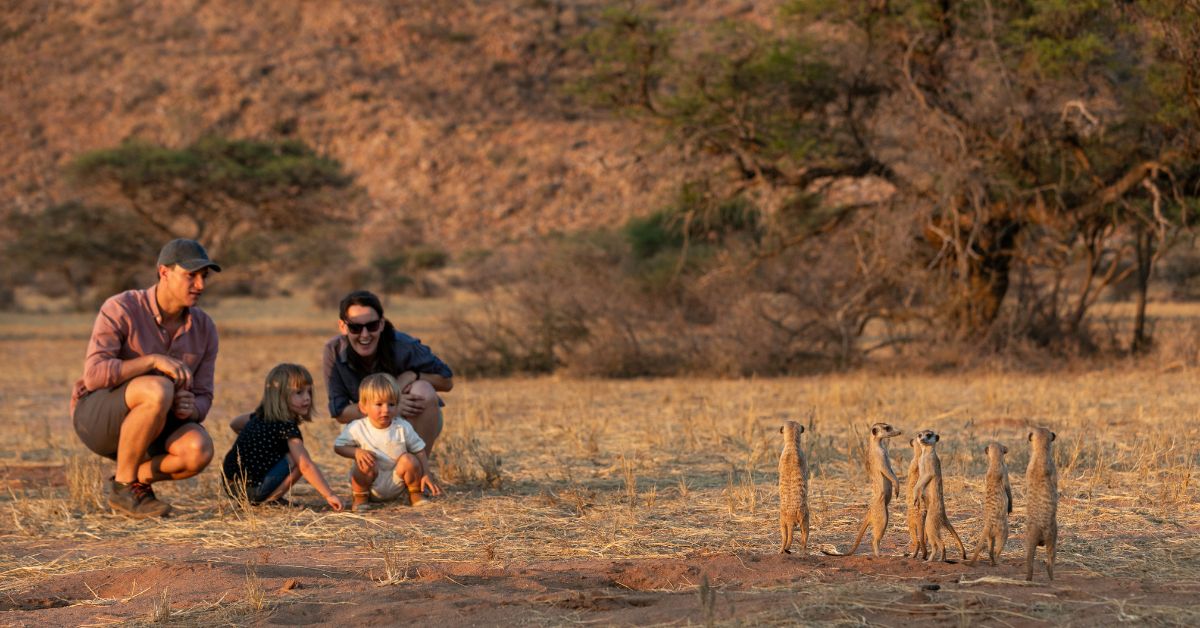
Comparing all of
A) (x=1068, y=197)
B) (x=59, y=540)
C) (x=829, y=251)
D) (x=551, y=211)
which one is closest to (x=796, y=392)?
(x=829, y=251)

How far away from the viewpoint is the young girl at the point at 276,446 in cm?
A: 684

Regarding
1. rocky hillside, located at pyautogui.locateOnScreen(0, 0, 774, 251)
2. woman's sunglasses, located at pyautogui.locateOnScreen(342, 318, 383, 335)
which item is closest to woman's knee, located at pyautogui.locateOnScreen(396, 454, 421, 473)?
woman's sunglasses, located at pyautogui.locateOnScreen(342, 318, 383, 335)

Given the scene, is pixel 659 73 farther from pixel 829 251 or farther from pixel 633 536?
pixel 633 536

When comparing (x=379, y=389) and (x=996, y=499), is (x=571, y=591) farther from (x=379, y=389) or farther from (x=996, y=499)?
(x=379, y=389)

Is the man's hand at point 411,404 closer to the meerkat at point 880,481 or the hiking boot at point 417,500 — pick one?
the hiking boot at point 417,500

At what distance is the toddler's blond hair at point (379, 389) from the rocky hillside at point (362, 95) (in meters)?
38.7

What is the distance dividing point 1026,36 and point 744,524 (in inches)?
345

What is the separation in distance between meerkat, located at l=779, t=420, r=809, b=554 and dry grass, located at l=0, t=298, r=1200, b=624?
32cm

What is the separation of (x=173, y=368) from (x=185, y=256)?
1.90ft

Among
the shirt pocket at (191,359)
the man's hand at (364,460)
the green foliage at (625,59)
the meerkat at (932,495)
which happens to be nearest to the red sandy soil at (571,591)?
the meerkat at (932,495)

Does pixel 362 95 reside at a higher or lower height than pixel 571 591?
higher

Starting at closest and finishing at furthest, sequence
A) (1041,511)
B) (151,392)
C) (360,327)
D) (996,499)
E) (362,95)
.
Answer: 1. (1041,511)
2. (996,499)
3. (151,392)
4. (360,327)
5. (362,95)

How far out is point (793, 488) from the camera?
5270 mm

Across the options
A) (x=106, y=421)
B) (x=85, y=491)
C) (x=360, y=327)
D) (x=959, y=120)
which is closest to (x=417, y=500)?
(x=360, y=327)
